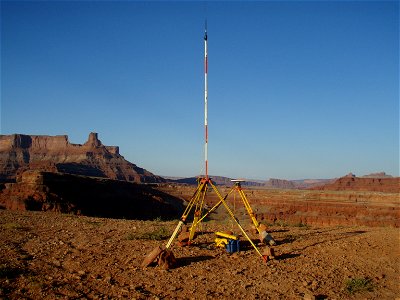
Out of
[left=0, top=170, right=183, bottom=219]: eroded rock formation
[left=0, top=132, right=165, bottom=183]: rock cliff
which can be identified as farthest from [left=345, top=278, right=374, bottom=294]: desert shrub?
[left=0, top=132, right=165, bottom=183]: rock cliff

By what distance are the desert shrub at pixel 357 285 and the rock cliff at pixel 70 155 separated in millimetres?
126108

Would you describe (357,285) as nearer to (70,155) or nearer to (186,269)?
(186,269)

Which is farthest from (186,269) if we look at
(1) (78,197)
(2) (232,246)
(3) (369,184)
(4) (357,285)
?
(3) (369,184)

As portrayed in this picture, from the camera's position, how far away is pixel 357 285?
7281mm

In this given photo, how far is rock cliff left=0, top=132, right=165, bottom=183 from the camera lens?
137250 mm

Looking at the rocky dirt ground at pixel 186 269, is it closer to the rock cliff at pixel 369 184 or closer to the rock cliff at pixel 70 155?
the rock cliff at pixel 369 184

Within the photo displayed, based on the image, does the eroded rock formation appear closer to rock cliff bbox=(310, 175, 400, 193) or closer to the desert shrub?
the desert shrub

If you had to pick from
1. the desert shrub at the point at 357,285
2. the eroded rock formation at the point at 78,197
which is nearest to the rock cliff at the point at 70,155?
the eroded rock formation at the point at 78,197

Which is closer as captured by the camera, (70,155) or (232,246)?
(232,246)

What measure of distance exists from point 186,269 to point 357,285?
3.81 metres

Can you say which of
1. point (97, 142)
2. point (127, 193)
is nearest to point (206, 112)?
point (127, 193)

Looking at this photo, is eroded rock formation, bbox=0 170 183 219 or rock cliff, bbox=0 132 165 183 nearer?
eroded rock formation, bbox=0 170 183 219

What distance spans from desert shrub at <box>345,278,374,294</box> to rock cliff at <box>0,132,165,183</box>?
126 m

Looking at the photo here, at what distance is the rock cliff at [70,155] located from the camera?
450 feet
